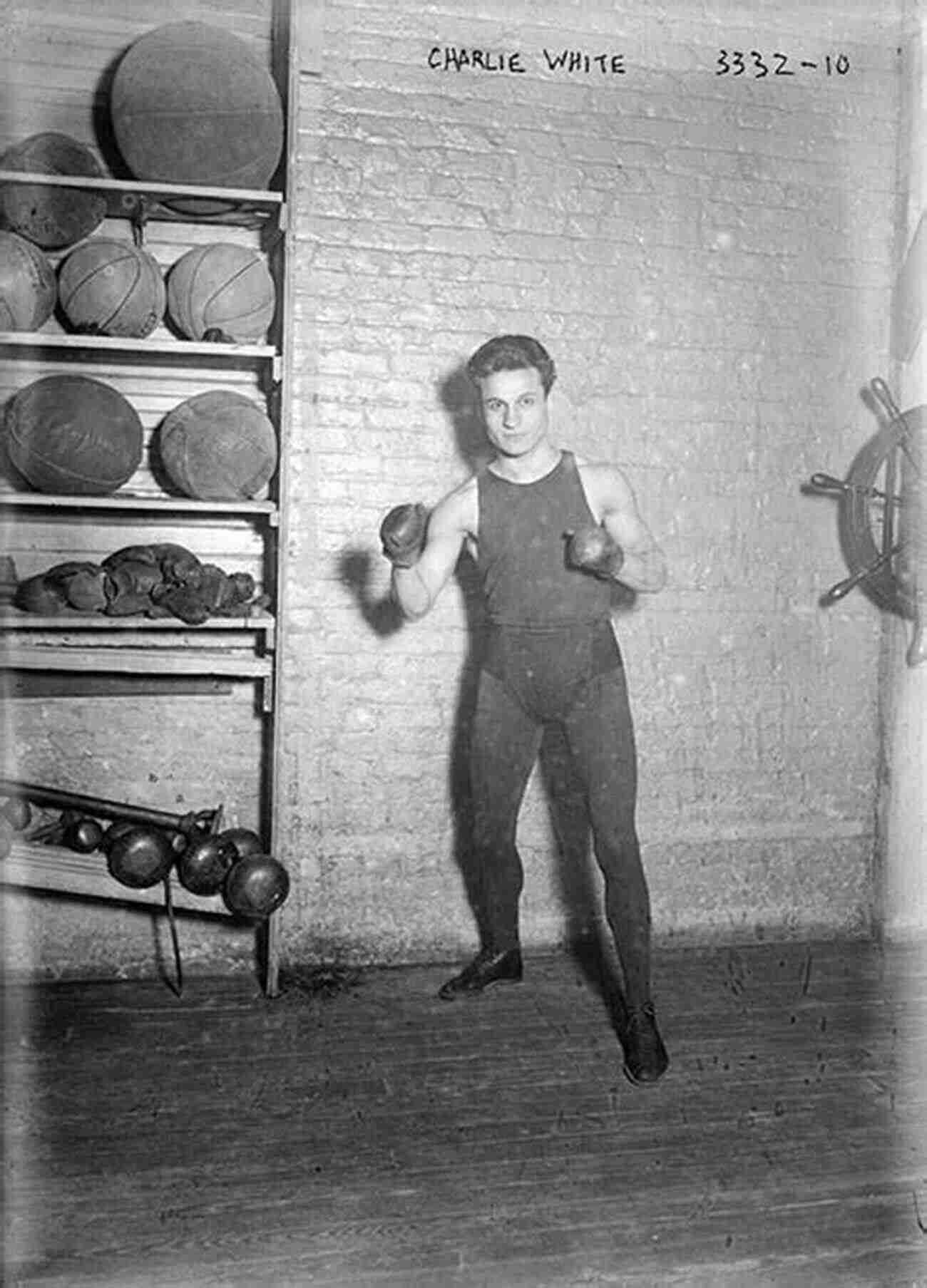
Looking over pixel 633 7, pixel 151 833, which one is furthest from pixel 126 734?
pixel 633 7

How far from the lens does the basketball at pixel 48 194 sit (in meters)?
2.95

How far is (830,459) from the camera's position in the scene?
354 cm

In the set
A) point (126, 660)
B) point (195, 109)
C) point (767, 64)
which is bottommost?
point (126, 660)

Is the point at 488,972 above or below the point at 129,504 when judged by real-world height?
below

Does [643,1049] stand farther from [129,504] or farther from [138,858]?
[129,504]

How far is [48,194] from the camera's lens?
2961 mm

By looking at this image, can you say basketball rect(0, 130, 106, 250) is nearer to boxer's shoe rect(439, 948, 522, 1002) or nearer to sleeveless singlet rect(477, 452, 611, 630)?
sleeveless singlet rect(477, 452, 611, 630)

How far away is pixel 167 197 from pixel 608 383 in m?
1.26

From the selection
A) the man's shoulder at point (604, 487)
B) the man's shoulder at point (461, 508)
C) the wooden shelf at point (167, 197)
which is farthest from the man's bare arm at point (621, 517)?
the wooden shelf at point (167, 197)

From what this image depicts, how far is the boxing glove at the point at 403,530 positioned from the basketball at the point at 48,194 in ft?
3.64

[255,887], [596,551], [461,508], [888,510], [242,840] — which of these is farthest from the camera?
[888,510]

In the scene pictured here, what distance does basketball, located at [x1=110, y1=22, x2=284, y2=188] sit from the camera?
293 cm

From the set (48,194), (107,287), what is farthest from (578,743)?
(48,194)

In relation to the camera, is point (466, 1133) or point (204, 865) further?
point (204, 865)
